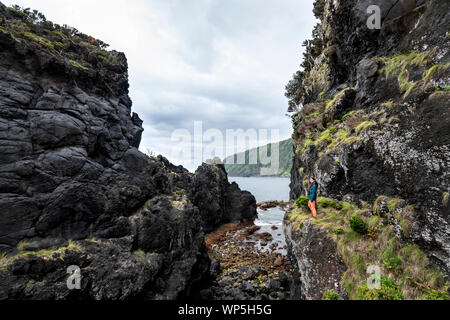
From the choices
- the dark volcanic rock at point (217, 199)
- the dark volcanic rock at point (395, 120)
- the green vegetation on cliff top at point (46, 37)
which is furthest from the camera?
the dark volcanic rock at point (217, 199)

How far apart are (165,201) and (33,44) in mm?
17693

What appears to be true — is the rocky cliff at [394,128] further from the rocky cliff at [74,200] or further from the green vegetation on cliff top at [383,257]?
the rocky cliff at [74,200]

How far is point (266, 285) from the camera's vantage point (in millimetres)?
19672

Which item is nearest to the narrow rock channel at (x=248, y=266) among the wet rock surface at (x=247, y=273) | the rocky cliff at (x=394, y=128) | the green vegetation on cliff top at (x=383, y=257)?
the wet rock surface at (x=247, y=273)

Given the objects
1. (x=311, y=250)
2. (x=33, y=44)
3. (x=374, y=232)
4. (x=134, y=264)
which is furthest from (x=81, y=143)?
(x=374, y=232)

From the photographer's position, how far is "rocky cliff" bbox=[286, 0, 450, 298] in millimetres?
8531

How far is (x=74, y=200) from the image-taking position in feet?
43.6

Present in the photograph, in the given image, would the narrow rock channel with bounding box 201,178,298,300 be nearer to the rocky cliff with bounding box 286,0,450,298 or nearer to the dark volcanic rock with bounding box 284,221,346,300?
the rocky cliff with bounding box 286,0,450,298

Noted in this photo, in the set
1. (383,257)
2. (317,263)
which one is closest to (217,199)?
(317,263)

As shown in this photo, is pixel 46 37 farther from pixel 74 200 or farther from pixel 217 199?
pixel 217 199

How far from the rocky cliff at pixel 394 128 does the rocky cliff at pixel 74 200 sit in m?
11.9

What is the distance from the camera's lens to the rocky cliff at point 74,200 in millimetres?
10875

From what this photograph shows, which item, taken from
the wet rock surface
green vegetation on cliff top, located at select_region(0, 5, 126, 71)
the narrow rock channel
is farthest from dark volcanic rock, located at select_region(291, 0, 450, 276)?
green vegetation on cliff top, located at select_region(0, 5, 126, 71)
